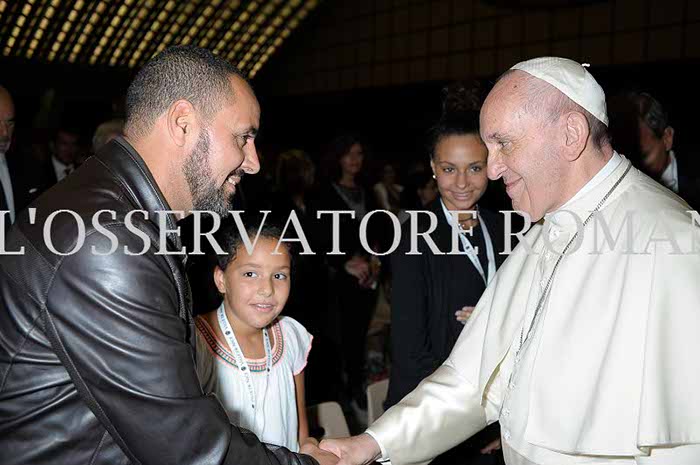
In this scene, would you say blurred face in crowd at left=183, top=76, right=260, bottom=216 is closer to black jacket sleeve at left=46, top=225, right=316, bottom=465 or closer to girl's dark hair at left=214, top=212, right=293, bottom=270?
black jacket sleeve at left=46, top=225, right=316, bottom=465

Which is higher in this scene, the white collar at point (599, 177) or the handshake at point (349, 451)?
the white collar at point (599, 177)

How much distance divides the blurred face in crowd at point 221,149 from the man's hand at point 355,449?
2.92ft

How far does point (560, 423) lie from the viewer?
179cm

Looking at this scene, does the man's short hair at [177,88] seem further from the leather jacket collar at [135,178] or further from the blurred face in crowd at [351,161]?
the blurred face in crowd at [351,161]

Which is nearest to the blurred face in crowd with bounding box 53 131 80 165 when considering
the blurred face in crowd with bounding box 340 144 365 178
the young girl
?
the blurred face in crowd with bounding box 340 144 365 178

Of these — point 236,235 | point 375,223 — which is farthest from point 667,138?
point 236,235

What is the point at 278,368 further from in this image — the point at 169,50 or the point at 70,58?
the point at 70,58

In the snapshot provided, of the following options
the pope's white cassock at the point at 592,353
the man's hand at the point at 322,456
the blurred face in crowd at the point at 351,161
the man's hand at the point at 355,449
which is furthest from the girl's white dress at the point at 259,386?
the blurred face in crowd at the point at 351,161

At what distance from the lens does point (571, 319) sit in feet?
6.08

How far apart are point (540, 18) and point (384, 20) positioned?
3.30 metres

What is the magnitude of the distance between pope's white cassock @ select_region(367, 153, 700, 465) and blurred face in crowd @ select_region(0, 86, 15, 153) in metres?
3.09

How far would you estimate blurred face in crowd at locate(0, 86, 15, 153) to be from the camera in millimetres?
3902

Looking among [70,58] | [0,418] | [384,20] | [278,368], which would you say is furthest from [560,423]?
[70,58]

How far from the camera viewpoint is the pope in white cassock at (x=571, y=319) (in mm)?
1651
